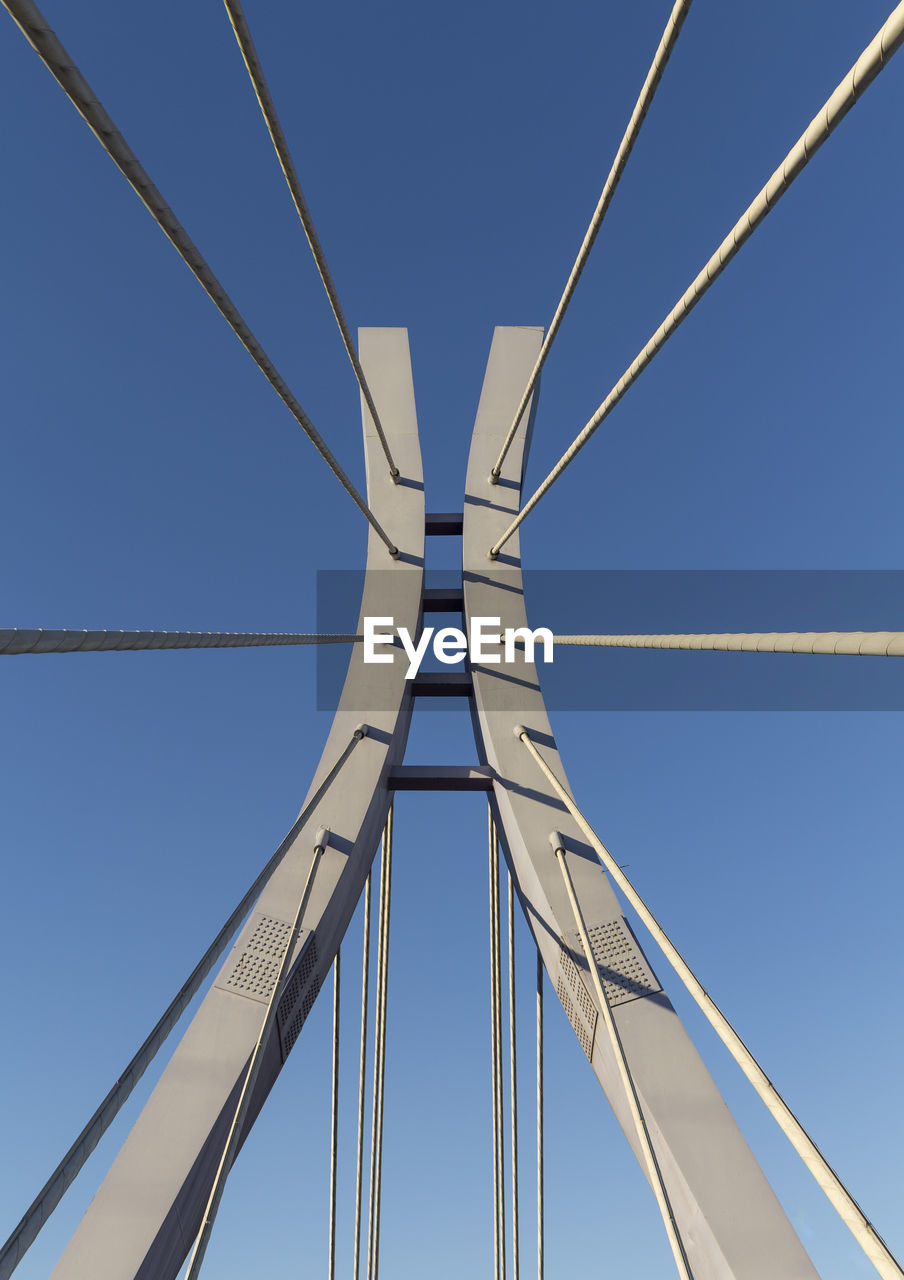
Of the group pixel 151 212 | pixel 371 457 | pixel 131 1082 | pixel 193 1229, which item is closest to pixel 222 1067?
pixel 193 1229

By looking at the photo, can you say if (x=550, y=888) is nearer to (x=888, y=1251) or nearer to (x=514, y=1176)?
(x=514, y=1176)

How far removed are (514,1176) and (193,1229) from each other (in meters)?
3.29

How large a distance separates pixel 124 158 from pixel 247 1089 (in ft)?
13.7

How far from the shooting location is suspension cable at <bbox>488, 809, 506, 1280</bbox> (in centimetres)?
705

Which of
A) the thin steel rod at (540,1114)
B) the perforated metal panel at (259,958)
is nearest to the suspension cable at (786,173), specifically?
the perforated metal panel at (259,958)

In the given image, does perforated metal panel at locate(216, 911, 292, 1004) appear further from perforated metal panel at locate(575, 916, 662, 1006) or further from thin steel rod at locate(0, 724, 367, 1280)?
perforated metal panel at locate(575, 916, 662, 1006)

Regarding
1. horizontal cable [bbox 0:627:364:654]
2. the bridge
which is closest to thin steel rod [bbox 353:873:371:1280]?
the bridge

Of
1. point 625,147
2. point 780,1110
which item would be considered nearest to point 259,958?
point 780,1110

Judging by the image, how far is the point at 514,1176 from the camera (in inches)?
282

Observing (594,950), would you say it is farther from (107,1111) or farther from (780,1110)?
(107,1111)

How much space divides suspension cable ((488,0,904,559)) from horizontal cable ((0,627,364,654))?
224cm

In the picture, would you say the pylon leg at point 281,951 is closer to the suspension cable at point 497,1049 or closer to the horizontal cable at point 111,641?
the suspension cable at point 497,1049

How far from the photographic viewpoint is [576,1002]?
5.93 meters

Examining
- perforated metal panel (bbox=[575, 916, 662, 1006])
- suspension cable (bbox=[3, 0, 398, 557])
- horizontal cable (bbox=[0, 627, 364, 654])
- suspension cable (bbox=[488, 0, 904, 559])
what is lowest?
perforated metal panel (bbox=[575, 916, 662, 1006])
